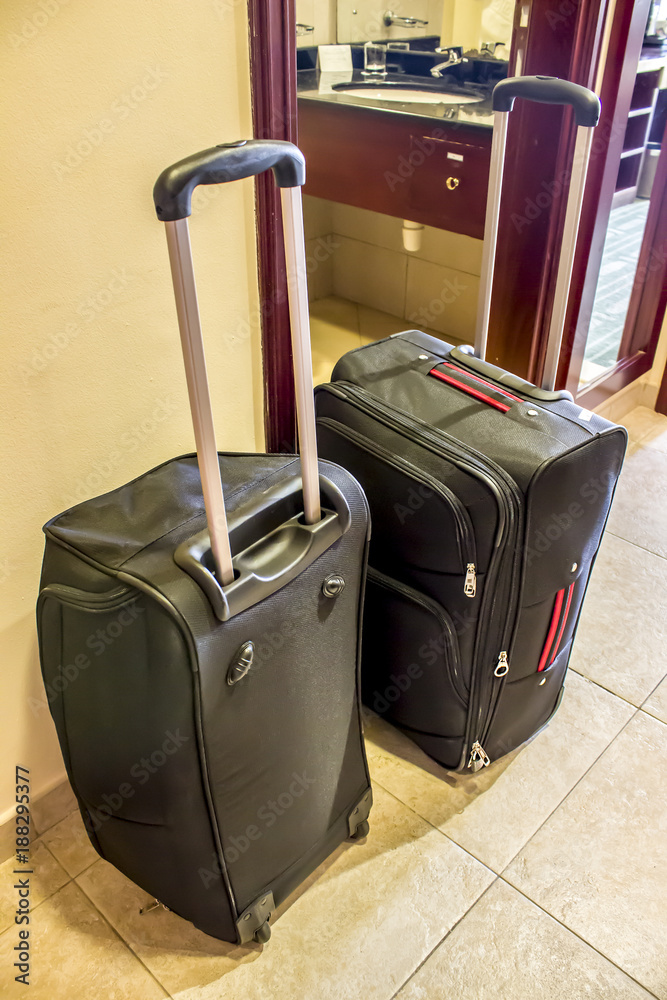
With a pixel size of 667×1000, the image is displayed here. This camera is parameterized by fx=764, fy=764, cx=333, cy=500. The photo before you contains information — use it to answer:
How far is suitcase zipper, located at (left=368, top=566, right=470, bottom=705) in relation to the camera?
3.56 ft

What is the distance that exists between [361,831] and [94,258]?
0.90 meters

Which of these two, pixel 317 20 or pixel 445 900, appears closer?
pixel 445 900

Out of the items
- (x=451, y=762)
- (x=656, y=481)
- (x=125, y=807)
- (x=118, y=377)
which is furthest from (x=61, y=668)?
(x=656, y=481)

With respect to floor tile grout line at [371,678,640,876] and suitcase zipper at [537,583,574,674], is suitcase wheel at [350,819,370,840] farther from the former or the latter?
suitcase zipper at [537,583,574,674]

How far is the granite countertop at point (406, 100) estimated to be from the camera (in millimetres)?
1832

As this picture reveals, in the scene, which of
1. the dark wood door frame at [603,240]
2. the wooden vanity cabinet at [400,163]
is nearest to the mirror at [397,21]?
the wooden vanity cabinet at [400,163]

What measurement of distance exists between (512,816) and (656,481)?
1.09 meters

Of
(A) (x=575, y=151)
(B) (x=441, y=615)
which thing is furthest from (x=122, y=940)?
(A) (x=575, y=151)

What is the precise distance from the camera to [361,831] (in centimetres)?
117

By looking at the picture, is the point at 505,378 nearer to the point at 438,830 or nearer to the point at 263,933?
the point at 438,830

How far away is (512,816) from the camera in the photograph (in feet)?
3.96

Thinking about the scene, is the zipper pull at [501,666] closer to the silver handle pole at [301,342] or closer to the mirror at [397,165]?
the silver handle pole at [301,342]

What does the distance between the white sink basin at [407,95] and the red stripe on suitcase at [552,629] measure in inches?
57.8

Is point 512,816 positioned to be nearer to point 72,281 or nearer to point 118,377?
point 118,377
